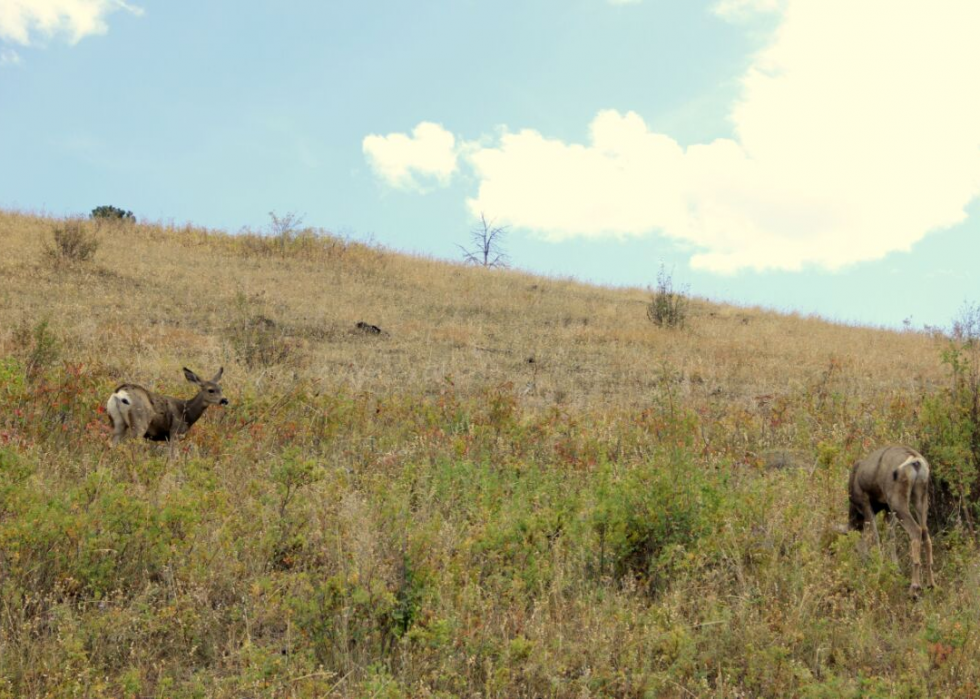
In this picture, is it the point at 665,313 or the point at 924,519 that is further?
the point at 665,313

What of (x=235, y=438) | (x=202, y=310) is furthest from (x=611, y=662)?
(x=202, y=310)

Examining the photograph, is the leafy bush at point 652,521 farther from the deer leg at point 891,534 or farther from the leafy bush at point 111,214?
the leafy bush at point 111,214

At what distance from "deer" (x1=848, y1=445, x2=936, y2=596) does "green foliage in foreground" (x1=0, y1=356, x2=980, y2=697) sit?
7.8 inches

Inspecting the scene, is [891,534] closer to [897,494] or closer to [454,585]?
[897,494]

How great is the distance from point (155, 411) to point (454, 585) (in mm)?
4979

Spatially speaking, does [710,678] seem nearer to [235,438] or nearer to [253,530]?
[253,530]

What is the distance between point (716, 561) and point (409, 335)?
460 inches

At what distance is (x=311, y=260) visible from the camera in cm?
2602

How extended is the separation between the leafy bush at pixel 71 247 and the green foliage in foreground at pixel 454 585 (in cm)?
1413

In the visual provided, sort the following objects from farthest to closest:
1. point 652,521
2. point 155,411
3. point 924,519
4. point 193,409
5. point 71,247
A: point 71,247, point 193,409, point 155,411, point 652,521, point 924,519

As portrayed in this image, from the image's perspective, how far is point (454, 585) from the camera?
497 centimetres

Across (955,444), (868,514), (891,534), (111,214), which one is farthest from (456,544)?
(111,214)

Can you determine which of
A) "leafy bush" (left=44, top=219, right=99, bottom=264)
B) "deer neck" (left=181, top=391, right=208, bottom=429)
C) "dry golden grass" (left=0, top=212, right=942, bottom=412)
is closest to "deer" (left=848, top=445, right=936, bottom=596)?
"dry golden grass" (left=0, top=212, right=942, bottom=412)

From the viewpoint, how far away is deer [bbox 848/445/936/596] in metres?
5.62
